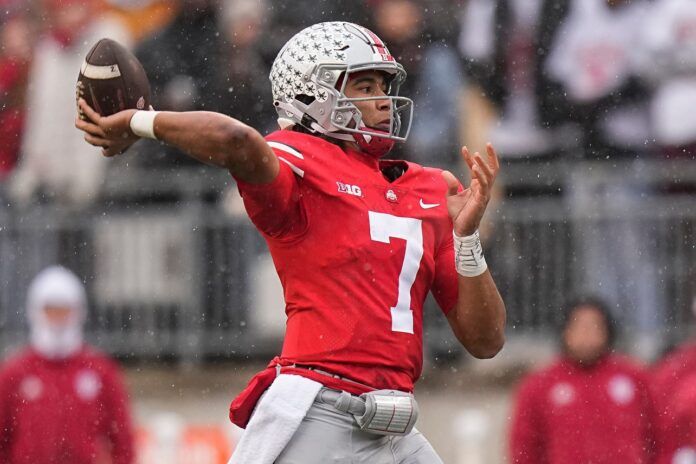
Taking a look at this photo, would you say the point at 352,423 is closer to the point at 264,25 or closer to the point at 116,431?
the point at 116,431

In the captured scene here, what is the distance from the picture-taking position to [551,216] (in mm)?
10453

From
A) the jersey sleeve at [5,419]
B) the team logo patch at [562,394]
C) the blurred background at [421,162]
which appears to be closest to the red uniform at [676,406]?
the team logo patch at [562,394]

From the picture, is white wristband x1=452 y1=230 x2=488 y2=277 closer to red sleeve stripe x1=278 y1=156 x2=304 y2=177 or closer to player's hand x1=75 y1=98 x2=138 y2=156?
red sleeve stripe x1=278 y1=156 x2=304 y2=177

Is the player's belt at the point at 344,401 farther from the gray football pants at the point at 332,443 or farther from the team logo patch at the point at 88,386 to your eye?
the team logo patch at the point at 88,386

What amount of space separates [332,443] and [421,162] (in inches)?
229

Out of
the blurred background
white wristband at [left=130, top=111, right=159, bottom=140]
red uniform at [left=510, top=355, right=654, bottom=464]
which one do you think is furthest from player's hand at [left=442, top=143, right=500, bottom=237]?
the blurred background

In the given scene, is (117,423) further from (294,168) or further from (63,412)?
(294,168)

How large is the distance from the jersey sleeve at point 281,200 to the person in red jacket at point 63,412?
161 inches

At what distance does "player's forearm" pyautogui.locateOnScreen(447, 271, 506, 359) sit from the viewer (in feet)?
16.2

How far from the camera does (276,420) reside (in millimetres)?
4578

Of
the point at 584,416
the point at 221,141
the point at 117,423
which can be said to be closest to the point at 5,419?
the point at 117,423

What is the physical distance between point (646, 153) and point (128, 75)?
6.04 m

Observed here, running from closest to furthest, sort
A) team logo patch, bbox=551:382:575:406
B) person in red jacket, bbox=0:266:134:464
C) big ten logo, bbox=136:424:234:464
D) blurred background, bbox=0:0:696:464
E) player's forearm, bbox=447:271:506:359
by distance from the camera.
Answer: player's forearm, bbox=447:271:506:359, team logo patch, bbox=551:382:575:406, person in red jacket, bbox=0:266:134:464, big ten logo, bbox=136:424:234:464, blurred background, bbox=0:0:696:464

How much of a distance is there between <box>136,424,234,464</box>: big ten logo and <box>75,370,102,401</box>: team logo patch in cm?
91
